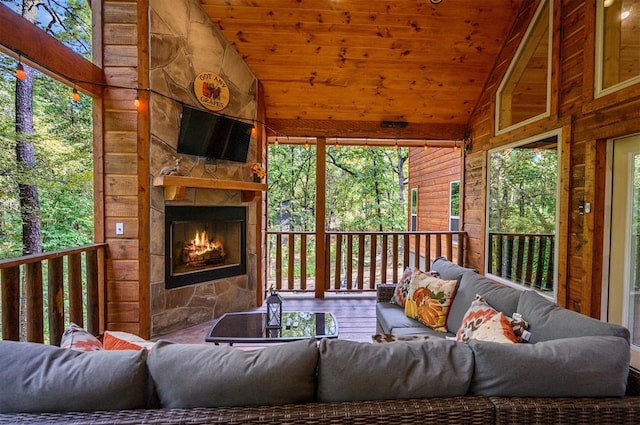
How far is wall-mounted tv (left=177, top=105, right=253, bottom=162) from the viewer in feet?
10.8

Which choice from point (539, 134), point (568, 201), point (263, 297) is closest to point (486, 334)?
point (568, 201)

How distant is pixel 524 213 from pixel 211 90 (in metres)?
3.82

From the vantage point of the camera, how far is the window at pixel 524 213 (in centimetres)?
320

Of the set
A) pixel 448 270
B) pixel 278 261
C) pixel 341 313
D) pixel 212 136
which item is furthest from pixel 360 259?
pixel 212 136

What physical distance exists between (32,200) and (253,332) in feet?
12.6

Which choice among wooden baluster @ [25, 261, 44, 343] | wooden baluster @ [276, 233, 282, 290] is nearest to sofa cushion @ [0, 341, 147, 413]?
wooden baluster @ [25, 261, 44, 343]

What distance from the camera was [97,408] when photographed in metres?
1.00

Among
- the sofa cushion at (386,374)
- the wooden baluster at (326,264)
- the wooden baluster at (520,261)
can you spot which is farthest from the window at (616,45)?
the wooden baluster at (326,264)

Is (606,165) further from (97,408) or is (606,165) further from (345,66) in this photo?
(97,408)

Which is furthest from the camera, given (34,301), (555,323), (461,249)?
(461,249)

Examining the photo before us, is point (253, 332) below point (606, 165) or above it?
below

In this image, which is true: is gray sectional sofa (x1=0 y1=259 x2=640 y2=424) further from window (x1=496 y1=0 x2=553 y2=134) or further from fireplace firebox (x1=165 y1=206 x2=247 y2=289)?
window (x1=496 y1=0 x2=553 y2=134)

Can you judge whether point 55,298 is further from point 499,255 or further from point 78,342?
point 499,255

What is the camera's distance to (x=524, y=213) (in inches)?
143
